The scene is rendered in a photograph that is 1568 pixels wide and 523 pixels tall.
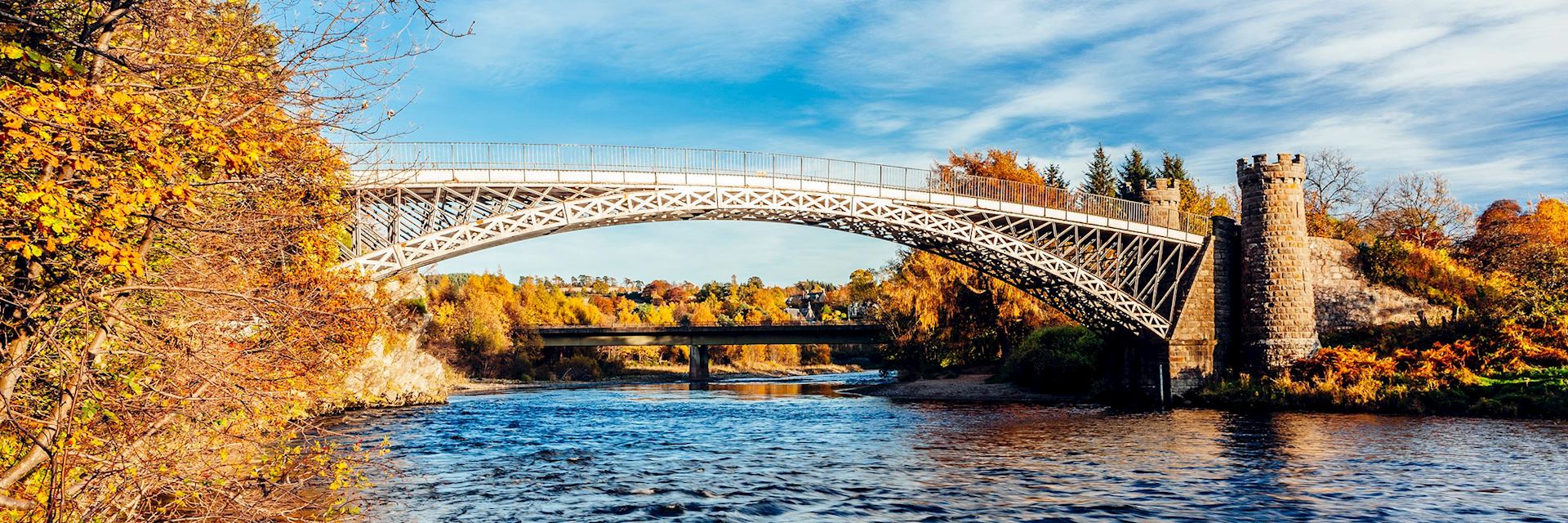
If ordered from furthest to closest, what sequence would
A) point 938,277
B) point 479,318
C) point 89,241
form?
point 479,318, point 938,277, point 89,241

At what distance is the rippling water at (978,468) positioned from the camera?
1593cm

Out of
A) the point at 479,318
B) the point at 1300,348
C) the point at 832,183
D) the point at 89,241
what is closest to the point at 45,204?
the point at 89,241

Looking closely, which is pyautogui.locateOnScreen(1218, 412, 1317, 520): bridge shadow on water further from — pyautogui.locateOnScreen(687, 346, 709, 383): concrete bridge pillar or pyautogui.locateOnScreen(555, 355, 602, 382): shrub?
pyautogui.locateOnScreen(555, 355, 602, 382): shrub

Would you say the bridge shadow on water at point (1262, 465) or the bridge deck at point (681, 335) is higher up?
the bridge deck at point (681, 335)

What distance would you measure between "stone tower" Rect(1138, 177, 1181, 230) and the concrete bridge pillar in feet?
147

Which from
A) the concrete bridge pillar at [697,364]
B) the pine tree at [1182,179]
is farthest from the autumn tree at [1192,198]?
the concrete bridge pillar at [697,364]

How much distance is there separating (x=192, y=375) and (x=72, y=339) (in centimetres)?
142

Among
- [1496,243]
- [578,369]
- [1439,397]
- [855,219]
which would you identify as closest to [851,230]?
[855,219]

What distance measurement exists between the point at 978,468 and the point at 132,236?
53.4 ft

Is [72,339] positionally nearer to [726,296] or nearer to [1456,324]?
[1456,324]

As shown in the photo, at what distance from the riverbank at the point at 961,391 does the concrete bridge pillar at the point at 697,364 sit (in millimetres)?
26491

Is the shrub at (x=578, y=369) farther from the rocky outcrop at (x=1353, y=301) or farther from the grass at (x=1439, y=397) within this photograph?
the rocky outcrop at (x=1353, y=301)

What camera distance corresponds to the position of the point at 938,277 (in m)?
53.6

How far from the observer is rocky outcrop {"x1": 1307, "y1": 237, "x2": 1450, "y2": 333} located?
42344 mm
